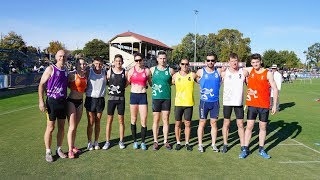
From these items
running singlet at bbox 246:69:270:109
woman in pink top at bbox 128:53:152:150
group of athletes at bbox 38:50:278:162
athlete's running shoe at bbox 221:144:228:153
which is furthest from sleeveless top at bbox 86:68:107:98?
running singlet at bbox 246:69:270:109

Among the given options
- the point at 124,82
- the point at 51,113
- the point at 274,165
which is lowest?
the point at 274,165

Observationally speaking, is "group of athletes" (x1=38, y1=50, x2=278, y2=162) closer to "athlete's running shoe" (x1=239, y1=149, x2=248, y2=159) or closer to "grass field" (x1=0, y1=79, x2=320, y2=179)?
"athlete's running shoe" (x1=239, y1=149, x2=248, y2=159)

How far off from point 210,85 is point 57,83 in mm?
3065

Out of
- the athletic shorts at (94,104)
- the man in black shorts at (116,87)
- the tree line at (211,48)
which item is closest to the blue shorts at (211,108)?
the man in black shorts at (116,87)

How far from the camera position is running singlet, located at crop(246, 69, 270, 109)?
6539 millimetres

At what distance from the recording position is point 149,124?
1017cm

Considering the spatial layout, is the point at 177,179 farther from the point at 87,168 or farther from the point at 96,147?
the point at 96,147

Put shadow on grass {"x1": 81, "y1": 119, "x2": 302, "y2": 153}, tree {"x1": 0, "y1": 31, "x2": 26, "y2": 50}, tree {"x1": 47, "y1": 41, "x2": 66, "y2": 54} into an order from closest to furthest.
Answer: shadow on grass {"x1": 81, "y1": 119, "x2": 302, "y2": 153} → tree {"x1": 0, "y1": 31, "x2": 26, "y2": 50} → tree {"x1": 47, "y1": 41, "x2": 66, "y2": 54}

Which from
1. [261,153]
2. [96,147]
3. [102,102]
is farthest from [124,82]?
[261,153]

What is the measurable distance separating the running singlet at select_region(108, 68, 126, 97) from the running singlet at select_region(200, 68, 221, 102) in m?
1.69

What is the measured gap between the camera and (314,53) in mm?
128625

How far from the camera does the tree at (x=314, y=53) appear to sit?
128 metres

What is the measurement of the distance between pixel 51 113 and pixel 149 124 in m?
4.59

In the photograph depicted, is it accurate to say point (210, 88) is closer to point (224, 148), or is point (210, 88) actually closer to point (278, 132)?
point (224, 148)
